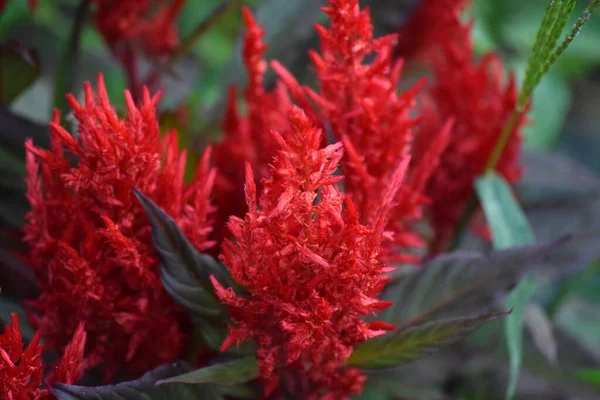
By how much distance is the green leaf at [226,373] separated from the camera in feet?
1.50

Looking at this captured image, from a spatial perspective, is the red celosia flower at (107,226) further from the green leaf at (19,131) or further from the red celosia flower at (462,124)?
the red celosia flower at (462,124)

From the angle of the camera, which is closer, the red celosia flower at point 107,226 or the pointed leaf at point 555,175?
the red celosia flower at point 107,226

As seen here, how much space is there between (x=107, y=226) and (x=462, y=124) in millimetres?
453

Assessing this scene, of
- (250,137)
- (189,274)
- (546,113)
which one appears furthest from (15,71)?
(546,113)

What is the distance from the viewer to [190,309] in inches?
19.6

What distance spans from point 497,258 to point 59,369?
0.38 m

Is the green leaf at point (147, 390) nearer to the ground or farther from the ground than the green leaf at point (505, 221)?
farther from the ground

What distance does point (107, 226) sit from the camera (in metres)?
0.46

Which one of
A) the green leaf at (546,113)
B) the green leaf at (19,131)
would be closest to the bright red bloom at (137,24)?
the green leaf at (19,131)

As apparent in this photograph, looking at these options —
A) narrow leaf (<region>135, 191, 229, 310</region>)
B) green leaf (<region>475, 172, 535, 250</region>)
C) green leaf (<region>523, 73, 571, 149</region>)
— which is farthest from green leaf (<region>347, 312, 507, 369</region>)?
green leaf (<region>523, 73, 571, 149</region>)

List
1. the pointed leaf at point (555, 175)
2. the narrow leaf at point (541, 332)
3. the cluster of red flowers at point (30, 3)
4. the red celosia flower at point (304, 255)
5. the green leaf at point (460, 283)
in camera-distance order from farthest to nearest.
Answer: the pointed leaf at point (555, 175)
the narrow leaf at point (541, 332)
the cluster of red flowers at point (30, 3)
the green leaf at point (460, 283)
the red celosia flower at point (304, 255)

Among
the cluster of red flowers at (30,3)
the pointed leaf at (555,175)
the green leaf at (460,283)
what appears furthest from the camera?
the pointed leaf at (555,175)

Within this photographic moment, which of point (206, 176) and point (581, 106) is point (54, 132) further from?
point (581, 106)

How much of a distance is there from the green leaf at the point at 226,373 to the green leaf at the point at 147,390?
0.01m
